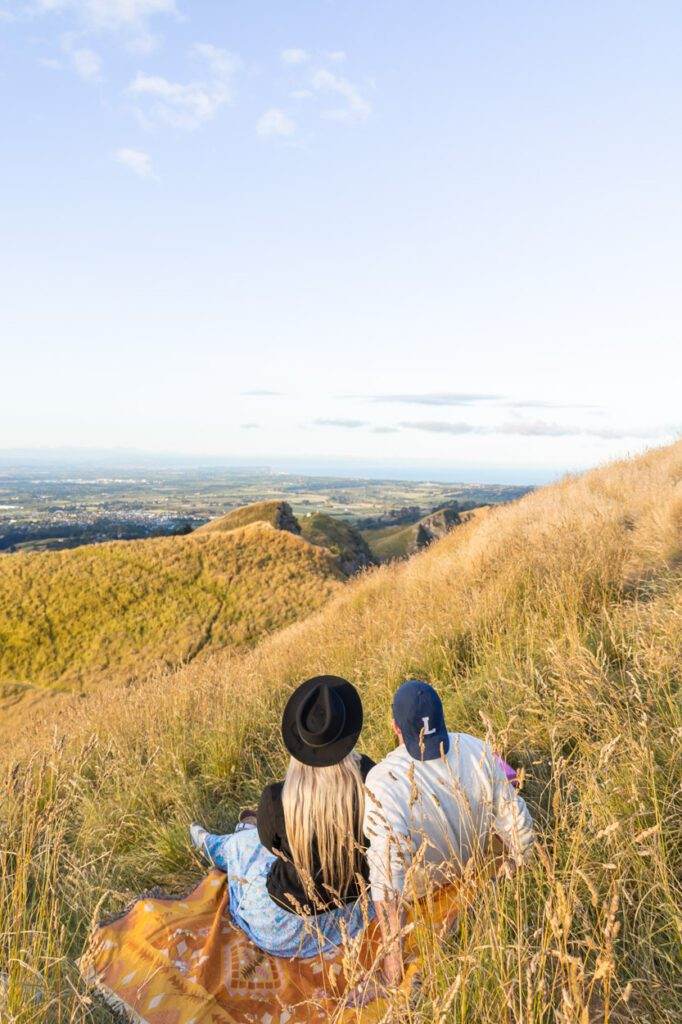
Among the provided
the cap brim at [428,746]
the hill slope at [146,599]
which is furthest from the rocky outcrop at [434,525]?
the cap brim at [428,746]

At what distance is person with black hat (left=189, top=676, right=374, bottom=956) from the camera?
2572 mm

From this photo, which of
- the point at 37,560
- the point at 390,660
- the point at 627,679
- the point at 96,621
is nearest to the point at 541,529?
the point at 390,660

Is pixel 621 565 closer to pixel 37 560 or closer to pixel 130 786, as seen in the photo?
pixel 130 786

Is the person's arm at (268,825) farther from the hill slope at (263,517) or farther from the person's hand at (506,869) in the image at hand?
the hill slope at (263,517)

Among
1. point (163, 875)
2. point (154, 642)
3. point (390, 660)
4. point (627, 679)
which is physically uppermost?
point (627, 679)

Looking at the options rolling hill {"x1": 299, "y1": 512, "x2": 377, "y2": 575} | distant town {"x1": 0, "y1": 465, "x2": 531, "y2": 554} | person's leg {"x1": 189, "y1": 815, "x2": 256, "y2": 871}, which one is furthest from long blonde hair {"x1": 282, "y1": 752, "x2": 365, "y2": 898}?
rolling hill {"x1": 299, "y1": 512, "x2": 377, "y2": 575}

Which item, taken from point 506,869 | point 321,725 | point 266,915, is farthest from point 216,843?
point 506,869

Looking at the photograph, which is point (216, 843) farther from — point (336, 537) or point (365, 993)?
point (336, 537)

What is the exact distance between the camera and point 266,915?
2.84 m

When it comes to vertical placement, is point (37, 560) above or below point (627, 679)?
below

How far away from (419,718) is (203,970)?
1374mm

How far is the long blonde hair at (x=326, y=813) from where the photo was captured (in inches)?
103

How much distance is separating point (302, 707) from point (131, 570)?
21.7 meters

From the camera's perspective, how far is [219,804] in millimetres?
4484
